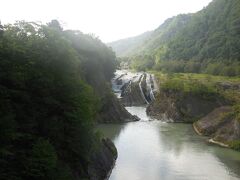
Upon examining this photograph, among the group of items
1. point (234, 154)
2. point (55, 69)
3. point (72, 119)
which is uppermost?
point (55, 69)

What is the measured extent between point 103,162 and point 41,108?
14401mm

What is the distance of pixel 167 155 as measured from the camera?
54906mm

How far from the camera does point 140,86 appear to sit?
370 ft

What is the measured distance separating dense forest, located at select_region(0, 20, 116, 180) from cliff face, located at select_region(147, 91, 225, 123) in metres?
44.5

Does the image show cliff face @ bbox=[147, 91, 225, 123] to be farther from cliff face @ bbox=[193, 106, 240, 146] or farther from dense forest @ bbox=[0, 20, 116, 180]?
dense forest @ bbox=[0, 20, 116, 180]

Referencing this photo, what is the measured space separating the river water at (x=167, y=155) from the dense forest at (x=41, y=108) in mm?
9947

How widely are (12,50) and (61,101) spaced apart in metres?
6.00

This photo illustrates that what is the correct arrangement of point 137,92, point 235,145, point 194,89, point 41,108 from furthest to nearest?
point 137,92
point 194,89
point 235,145
point 41,108

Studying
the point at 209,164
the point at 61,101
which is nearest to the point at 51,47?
the point at 61,101

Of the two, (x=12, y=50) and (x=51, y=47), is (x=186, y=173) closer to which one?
(x=51, y=47)

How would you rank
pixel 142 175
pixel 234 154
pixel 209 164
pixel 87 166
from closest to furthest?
pixel 87 166 < pixel 142 175 < pixel 209 164 < pixel 234 154

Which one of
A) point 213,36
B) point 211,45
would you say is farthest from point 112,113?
point 213,36

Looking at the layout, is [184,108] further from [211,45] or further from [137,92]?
[211,45]

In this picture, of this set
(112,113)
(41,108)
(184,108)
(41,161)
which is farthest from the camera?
(184,108)
